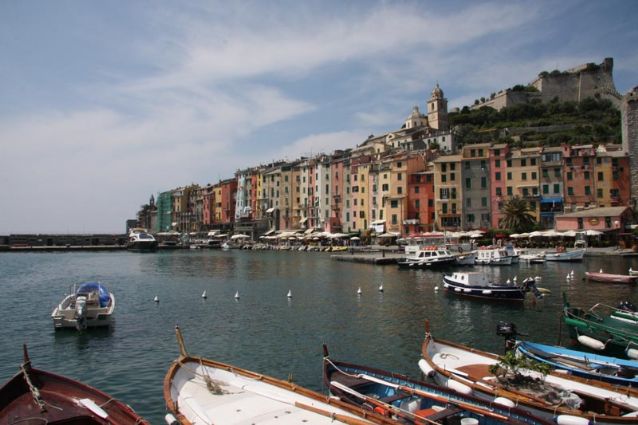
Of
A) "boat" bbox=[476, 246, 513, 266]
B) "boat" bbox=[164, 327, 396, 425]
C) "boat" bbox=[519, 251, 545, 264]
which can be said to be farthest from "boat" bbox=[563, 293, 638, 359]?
"boat" bbox=[519, 251, 545, 264]

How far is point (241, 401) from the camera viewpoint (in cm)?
1221

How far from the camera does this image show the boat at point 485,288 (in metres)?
32.6

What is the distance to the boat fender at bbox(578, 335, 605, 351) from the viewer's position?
1994cm

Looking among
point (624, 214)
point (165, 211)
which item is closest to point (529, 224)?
point (624, 214)

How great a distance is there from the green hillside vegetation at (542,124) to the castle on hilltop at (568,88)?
308 centimetres

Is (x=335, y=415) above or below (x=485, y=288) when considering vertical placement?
below

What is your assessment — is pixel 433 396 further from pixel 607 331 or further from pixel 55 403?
pixel 607 331

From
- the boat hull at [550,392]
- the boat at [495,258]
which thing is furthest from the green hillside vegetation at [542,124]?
the boat hull at [550,392]

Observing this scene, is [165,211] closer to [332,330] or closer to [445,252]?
[445,252]

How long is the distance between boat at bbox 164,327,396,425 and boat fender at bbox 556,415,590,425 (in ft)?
13.3

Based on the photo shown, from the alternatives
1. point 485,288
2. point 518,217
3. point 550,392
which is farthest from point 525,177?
point 550,392

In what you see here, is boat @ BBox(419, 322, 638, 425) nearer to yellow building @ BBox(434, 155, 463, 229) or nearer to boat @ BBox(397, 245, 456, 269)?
boat @ BBox(397, 245, 456, 269)

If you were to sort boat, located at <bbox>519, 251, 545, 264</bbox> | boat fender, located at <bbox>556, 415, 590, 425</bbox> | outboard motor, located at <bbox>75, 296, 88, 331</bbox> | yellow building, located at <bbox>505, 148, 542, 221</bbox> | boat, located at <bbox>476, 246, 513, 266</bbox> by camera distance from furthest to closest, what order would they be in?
yellow building, located at <bbox>505, 148, 542, 221</bbox> < boat, located at <bbox>519, 251, 545, 264</bbox> < boat, located at <bbox>476, 246, 513, 266</bbox> < outboard motor, located at <bbox>75, 296, 88, 331</bbox> < boat fender, located at <bbox>556, 415, 590, 425</bbox>

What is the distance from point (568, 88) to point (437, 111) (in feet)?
124
